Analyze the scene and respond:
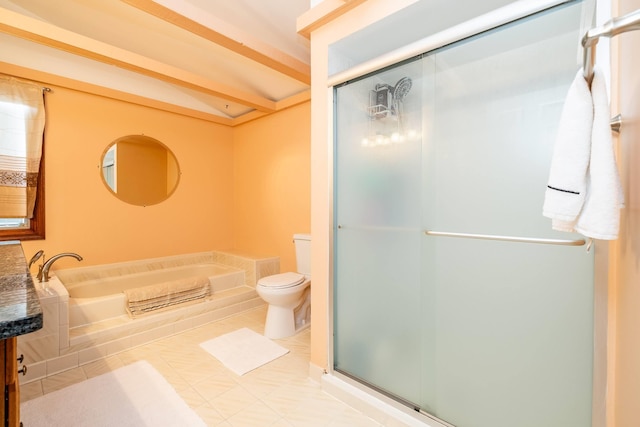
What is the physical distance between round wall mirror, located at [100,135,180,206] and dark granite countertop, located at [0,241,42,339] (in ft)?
7.91

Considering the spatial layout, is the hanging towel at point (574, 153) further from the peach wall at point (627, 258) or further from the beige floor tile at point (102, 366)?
the beige floor tile at point (102, 366)

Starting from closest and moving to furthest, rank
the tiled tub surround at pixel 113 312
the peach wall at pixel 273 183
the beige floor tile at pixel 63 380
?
1. the beige floor tile at pixel 63 380
2. the tiled tub surround at pixel 113 312
3. the peach wall at pixel 273 183

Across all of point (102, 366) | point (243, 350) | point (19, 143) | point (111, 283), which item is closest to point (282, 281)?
point (243, 350)

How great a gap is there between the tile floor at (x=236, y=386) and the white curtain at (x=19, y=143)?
5.22 ft

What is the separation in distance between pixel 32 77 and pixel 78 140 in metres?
0.59

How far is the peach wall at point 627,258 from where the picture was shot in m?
0.71

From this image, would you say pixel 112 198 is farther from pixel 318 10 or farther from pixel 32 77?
pixel 318 10

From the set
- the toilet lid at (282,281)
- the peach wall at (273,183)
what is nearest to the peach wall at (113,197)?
the peach wall at (273,183)

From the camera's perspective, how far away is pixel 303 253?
9.41ft

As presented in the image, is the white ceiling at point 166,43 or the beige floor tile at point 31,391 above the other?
the white ceiling at point 166,43

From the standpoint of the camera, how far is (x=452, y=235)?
4.53 ft

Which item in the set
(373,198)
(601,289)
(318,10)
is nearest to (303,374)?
(373,198)

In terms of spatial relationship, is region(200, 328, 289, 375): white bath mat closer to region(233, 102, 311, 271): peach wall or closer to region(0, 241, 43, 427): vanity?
region(233, 102, 311, 271): peach wall

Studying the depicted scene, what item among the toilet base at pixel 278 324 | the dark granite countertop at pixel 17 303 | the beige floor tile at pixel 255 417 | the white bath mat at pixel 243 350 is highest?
the dark granite countertop at pixel 17 303
